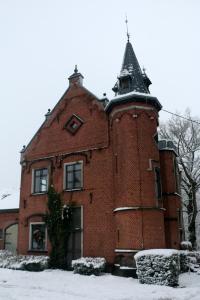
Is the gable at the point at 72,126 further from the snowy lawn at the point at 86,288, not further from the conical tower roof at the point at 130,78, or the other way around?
the snowy lawn at the point at 86,288

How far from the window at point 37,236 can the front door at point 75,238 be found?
82.5 inches

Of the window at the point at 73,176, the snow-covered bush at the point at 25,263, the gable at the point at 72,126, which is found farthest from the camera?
the gable at the point at 72,126

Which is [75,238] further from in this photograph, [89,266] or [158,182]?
[158,182]

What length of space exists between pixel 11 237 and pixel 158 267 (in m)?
15.1

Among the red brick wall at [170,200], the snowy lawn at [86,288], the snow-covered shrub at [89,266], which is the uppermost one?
the red brick wall at [170,200]

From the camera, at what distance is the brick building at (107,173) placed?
53.4 feet

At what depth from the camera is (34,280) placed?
13805 mm

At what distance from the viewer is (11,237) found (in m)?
24.4

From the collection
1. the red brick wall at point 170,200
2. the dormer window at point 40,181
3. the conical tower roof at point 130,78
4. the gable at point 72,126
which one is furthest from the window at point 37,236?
the conical tower roof at point 130,78

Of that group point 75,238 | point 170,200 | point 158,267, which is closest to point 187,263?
point 170,200

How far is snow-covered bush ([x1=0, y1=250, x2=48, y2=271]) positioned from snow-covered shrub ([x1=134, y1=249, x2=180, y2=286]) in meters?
6.72

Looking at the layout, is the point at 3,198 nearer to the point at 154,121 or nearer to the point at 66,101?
the point at 66,101

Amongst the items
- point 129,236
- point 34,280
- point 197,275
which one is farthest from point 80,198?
point 197,275

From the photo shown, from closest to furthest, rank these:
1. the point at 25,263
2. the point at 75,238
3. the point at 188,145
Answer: the point at 25,263 → the point at 75,238 → the point at 188,145
